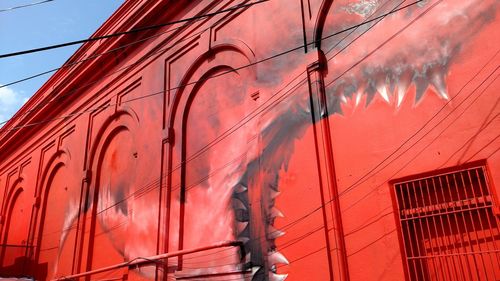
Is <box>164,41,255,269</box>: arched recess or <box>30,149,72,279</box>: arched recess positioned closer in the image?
<box>164,41,255,269</box>: arched recess

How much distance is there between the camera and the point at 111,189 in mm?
9258

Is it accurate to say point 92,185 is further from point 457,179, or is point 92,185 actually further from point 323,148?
point 457,179

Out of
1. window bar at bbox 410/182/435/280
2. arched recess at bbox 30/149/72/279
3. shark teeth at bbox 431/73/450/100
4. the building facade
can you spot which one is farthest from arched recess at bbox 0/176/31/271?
shark teeth at bbox 431/73/450/100

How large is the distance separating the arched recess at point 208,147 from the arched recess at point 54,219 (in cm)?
396

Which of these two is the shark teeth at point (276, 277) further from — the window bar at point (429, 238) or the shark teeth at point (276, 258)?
the window bar at point (429, 238)

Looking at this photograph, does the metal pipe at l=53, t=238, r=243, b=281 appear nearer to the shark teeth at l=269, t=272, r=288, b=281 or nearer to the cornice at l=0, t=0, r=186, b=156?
the shark teeth at l=269, t=272, r=288, b=281

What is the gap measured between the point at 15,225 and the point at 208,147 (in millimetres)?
9622

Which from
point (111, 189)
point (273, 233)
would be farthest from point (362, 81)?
point (111, 189)

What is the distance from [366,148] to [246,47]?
2917 millimetres

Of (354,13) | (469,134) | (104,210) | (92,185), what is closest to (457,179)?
(469,134)

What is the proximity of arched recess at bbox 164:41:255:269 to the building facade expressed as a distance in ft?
0.09

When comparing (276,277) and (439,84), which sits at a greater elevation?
(439,84)

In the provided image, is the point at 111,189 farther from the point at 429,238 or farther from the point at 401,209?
the point at 429,238

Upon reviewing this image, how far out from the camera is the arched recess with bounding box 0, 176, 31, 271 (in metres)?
11.9
